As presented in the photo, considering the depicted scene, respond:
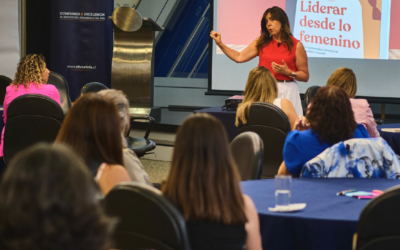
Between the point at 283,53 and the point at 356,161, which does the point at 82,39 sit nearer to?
the point at 283,53

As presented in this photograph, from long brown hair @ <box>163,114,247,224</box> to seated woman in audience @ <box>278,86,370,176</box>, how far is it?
1.02m

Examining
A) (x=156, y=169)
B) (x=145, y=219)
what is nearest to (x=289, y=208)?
(x=145, y=219)

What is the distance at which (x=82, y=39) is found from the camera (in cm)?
664

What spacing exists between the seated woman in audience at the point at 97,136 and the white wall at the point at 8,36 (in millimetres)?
5784

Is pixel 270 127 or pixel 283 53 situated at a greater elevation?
pixel 283 53

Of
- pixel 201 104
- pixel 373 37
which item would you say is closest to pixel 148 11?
pixel 201 104

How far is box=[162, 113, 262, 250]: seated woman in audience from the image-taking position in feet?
4.66

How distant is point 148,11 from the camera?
27.6ft

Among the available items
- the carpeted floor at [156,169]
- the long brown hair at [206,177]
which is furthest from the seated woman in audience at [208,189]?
the carpeted floor at [156,169]

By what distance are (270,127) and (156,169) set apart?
8.51 feet

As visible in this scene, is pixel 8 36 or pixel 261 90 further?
pixel 8 36

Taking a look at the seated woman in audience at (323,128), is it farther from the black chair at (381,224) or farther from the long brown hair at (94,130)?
the long brown hair at (94,130)

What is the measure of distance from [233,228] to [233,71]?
5530 millimetres

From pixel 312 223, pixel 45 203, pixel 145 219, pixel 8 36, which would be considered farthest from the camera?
pixel 8 36
